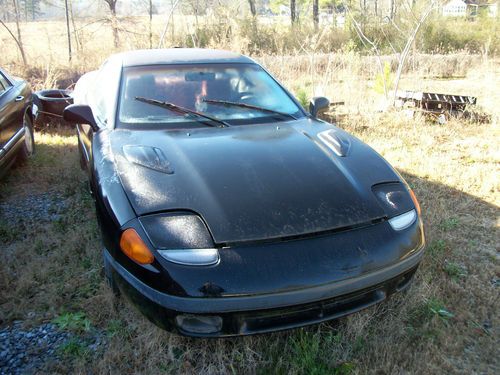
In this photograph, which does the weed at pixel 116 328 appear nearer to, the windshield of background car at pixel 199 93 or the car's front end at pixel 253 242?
the car's front end at pixel 253 242

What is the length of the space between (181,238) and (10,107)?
11.2ft

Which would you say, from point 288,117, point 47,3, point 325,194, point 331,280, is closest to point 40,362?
point 331,280

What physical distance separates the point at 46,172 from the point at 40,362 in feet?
9.66

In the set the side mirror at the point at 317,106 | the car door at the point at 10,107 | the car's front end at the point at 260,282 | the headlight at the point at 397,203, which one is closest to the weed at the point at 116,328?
A: the car's front end at the point at 260,282

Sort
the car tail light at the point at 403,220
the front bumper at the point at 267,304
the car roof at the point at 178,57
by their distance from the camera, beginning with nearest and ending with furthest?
1. the front bumper at the point at 267,304
2. the car tail light at the point at 403,220
3. the car roof at the point at 178,57

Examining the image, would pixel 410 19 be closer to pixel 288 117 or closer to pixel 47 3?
pixel 288 117

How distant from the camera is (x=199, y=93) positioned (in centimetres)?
317

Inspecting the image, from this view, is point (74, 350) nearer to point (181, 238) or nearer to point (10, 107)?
point (181, 238)

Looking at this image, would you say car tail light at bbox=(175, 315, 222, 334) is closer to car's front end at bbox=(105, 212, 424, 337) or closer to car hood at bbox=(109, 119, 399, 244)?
car's front end at bbox=(105, 212, 424, 337)

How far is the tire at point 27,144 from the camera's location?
4.79 meters

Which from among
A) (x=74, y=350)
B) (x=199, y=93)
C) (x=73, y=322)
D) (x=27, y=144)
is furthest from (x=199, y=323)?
(x=27, y=144)

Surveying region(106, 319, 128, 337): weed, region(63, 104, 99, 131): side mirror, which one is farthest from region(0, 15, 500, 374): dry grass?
region(63, 104, 99, 131): side mirror

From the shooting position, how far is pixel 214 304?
69.6 inches

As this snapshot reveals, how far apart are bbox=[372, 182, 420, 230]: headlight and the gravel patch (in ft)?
5.28
